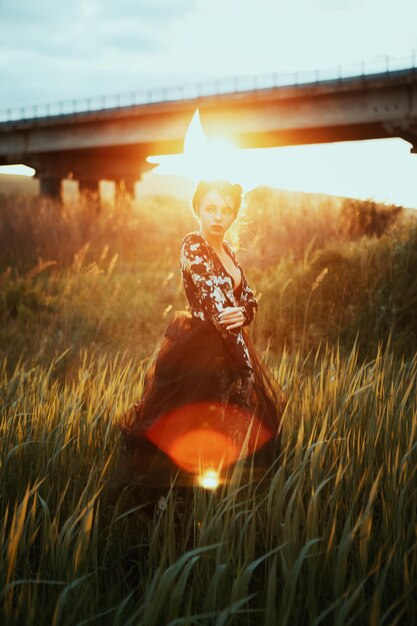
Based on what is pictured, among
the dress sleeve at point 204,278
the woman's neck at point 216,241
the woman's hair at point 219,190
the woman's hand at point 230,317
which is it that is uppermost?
the woman's hair at point 219,190

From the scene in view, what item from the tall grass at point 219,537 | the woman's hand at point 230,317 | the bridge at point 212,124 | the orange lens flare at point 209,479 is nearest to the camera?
the tall grass at point 219,537

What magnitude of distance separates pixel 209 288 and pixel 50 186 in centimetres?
2483

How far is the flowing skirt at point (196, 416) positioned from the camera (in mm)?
2471

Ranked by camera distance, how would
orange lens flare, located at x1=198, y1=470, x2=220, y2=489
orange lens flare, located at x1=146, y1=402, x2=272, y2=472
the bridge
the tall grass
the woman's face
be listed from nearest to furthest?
the tall grass
orange lens flare, located at x1=198, y1=470, x2=220, y2=489
orange lens flare, located at x1=146, y1=402, x2=272, y2=472
the woman's face
the bridge

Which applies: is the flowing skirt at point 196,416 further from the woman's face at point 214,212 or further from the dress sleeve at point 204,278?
the woman's face at point 214,212

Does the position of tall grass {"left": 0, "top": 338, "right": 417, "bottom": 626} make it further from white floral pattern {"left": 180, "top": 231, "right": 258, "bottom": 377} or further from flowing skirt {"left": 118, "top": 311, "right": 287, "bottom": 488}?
white floral pattern {"left": 180, "top": 231, "right": 258, "bottom": 377}

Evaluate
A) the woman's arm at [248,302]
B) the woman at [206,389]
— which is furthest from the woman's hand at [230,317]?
the woman's arm at [248,302]

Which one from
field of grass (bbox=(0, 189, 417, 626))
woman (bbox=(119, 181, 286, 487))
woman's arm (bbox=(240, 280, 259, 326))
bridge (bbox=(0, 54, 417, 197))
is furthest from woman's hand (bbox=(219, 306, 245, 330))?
bridge (bbox=(0, 54, 417, 197))

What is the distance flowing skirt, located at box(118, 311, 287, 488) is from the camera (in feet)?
8.11

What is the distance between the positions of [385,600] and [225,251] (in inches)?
57.2

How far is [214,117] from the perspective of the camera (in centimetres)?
2145

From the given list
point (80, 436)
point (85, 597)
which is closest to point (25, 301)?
point (80, 436)

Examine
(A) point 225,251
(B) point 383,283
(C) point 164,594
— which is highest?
(A) point 225,251

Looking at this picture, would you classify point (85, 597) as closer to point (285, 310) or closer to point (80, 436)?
point (80, 436)
